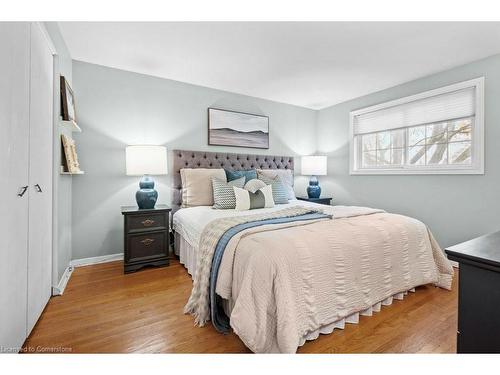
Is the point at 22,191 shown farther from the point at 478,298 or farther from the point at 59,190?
the point at 478,298

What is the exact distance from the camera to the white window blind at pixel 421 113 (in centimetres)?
279

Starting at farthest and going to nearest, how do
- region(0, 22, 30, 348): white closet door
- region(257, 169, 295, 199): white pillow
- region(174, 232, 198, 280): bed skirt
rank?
region(257, 169, 295, 199): white pillow < region(174, 232, 198, 280): bed skirt < region(0, 22, 30, 348): white closet door

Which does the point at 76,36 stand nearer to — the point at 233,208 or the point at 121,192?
the point at 121,192

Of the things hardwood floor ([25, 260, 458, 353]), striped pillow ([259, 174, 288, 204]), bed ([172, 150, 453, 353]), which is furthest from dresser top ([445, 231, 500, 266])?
striped pillow ([259, 174, 288, 204])

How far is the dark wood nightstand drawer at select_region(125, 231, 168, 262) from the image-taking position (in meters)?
2.61

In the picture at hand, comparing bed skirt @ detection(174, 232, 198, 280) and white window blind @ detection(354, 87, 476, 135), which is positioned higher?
white window blind @ detection(354, 87, 476, 135)

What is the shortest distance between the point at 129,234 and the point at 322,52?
281cm

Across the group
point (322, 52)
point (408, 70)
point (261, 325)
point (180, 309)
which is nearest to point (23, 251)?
point (180, 309)

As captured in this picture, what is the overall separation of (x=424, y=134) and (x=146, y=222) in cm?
370

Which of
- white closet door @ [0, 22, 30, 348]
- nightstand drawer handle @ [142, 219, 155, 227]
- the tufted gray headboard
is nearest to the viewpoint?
white closet door @ [0, 22, 30, 348]

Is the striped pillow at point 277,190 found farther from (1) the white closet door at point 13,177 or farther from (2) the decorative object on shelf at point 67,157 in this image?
(1) the white closet door at point 13,177

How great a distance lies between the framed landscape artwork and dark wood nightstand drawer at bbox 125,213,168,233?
53.6 inches

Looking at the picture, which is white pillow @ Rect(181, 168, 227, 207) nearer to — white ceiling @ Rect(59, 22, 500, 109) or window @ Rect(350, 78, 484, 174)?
white ceiling @ Rect(59, 22, 500, 109)

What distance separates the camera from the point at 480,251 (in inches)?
29.5
